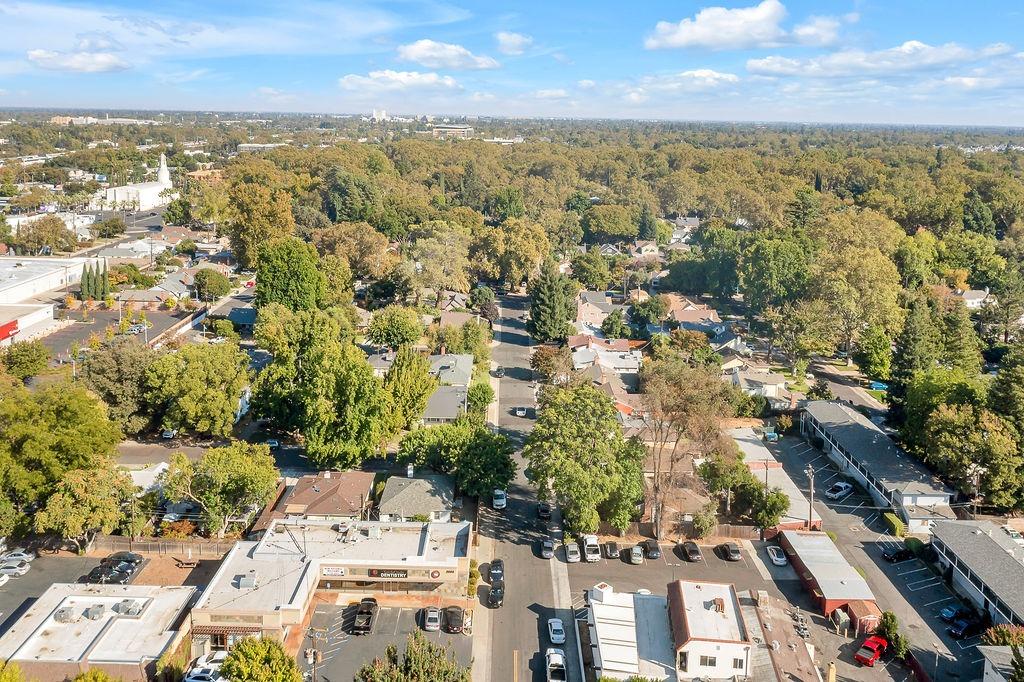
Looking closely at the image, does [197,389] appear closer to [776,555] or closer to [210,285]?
[776,555]

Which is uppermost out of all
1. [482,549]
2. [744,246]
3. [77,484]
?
[744,246]

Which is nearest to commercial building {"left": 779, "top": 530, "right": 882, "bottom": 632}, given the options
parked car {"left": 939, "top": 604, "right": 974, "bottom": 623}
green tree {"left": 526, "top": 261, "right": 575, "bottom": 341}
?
parked car {"left": 939, "top": 604, "right": 974, "bottom": 623}

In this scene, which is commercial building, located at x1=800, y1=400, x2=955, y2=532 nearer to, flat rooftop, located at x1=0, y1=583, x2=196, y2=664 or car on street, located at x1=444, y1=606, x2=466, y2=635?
car on street, located at x1=444, y1=606, x2=466, y2=635

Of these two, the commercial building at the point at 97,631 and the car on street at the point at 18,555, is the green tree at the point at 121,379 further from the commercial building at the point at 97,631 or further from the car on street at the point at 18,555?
the commercial building at the point at 97,631

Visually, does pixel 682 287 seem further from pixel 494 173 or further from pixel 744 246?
pixel 494 173

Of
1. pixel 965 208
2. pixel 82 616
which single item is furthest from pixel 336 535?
pixel 965 208
